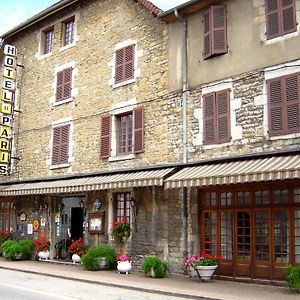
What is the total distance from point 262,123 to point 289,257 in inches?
132

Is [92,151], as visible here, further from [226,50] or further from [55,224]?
[226,50]

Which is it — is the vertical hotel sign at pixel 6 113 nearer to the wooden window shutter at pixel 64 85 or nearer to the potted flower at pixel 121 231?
the wooden window shutter at pixel 64 85

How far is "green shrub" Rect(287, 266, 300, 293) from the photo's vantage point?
1014 cm

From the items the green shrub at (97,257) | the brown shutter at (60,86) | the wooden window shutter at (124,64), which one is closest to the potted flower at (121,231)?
the green shrub at (97,257)

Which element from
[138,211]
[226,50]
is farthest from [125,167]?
[226,50]

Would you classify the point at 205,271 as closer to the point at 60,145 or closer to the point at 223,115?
the point at 223,115

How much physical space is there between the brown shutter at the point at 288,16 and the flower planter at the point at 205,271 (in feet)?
20.4

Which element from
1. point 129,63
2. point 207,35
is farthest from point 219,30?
point 129,63

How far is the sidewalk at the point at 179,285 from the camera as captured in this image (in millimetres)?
10047

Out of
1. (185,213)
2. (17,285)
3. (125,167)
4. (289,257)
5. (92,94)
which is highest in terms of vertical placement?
(92,94)

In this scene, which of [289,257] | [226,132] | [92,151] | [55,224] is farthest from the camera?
[55,224]

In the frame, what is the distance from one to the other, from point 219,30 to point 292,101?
3129 millimetres

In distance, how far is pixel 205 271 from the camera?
11922 mm

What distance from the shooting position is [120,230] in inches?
592
